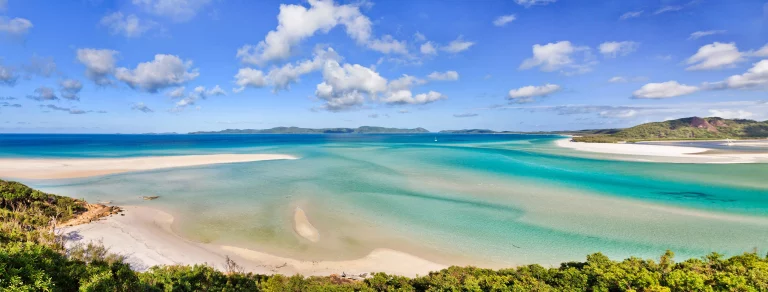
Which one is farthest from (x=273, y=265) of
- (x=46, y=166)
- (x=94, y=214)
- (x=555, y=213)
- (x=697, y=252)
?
(x=46, y=166)

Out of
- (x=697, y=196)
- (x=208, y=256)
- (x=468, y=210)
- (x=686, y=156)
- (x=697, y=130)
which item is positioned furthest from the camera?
(x=697, y=130)

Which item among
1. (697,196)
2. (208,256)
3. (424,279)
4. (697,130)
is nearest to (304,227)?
(208,256)

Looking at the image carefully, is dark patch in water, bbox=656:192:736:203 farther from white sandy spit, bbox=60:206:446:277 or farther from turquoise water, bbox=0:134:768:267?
white sandy spit, bbox=60:206:446:277

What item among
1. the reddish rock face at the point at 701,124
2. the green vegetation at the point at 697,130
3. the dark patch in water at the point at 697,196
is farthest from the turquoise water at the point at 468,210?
the reddish rock face at the point at 701,124

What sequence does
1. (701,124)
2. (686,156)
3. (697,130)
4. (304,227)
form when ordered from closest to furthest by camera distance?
(304,227), (686,156), (697,130), (701,124)

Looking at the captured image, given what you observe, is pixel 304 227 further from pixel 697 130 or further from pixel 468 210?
pixel 697 130

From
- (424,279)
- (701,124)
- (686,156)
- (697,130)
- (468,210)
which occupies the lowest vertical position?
(468,210)
